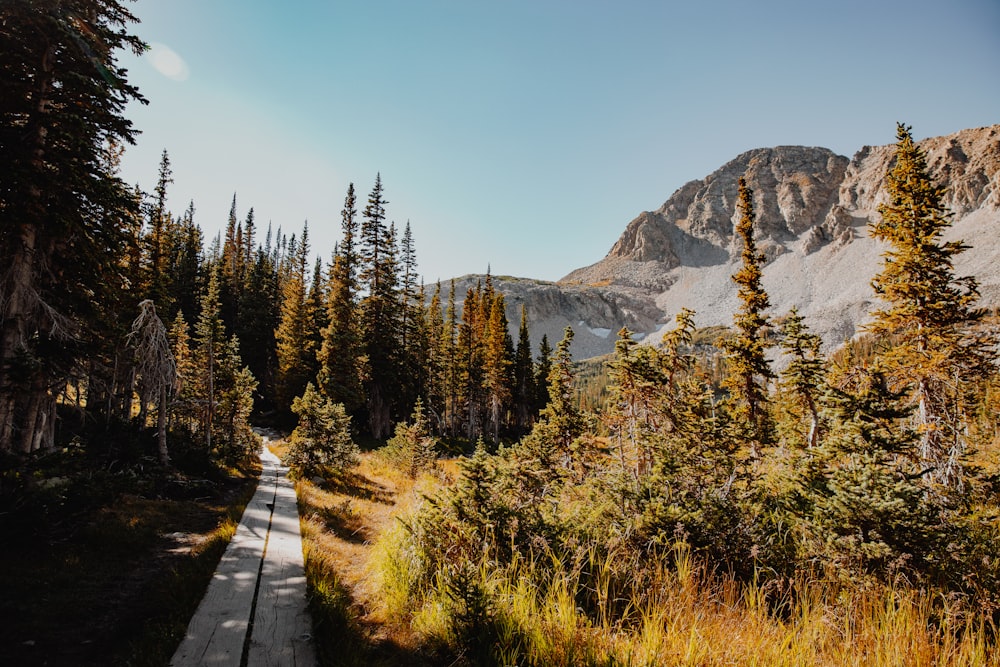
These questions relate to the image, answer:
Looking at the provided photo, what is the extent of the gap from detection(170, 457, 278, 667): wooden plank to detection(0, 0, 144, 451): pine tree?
6117mm

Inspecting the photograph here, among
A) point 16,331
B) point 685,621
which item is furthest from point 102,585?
point 16,331

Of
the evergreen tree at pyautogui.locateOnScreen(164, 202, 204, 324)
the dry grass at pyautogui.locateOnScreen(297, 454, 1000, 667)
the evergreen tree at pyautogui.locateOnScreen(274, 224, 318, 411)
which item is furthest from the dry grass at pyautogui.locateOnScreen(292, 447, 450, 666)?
the evergreen tree at pyautogui.locateOnScreen(164, 202, 204, 324)

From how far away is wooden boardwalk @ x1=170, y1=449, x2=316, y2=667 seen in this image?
10.5ft

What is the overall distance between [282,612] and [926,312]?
16.2 m

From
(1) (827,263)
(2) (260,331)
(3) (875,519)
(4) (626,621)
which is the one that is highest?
(1) (827,263)

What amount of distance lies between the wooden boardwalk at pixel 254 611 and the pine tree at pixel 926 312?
14.1 meters

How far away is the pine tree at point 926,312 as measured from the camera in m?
10.7

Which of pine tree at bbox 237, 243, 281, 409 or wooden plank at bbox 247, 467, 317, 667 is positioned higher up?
pine tree at bbox 237, 243, 281, 409

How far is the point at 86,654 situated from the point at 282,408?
130 ft

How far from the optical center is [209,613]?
3.83 metres

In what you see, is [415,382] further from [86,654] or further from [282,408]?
[86,654]

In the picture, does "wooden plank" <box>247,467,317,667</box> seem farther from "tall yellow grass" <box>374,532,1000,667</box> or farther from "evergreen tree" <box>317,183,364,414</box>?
"evergreen tree" <box>317,183,364,414</box>

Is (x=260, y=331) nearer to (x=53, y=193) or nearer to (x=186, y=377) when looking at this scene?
(x=186, y=377)

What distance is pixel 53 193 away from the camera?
856 cm
